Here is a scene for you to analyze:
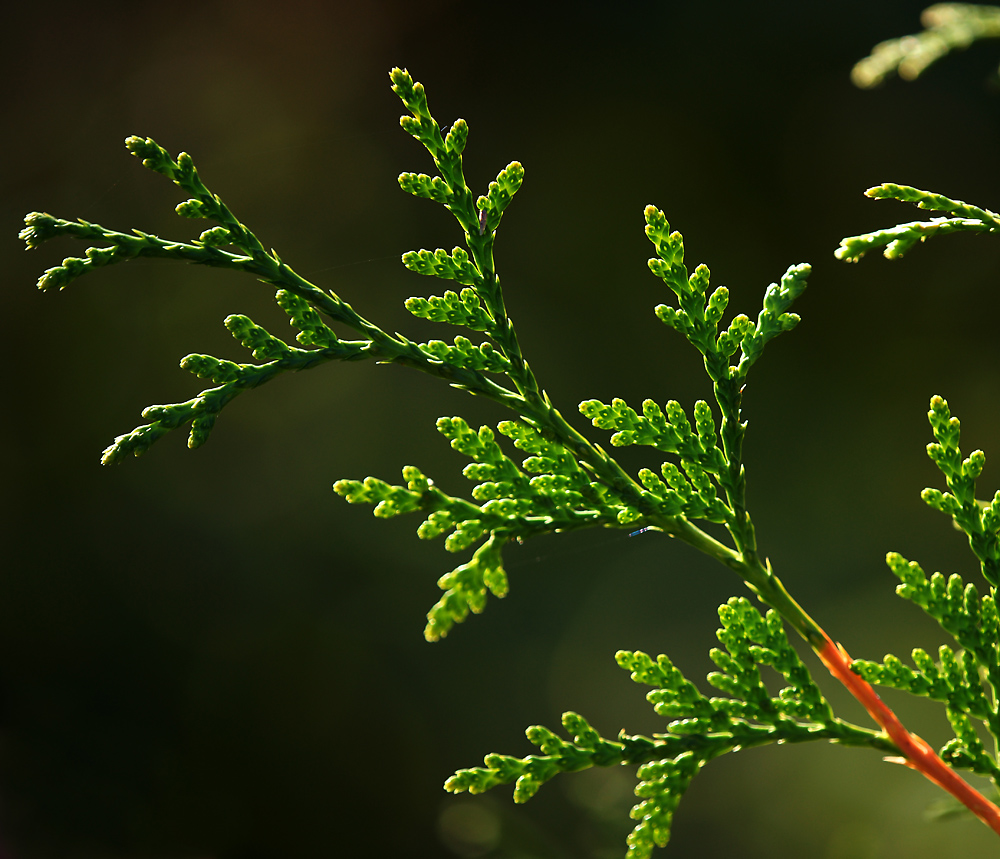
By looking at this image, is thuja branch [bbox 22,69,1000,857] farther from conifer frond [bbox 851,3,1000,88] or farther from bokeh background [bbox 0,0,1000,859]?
bokeh background [bbox 0,0,1000,859]

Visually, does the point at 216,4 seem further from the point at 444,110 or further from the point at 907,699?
the point at 907,699

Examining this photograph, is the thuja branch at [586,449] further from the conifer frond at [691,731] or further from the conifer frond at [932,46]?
the conifer frond at [932,46]

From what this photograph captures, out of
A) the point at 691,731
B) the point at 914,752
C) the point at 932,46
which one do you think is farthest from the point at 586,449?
the point at 932,46

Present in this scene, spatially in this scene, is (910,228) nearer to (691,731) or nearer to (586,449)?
(586,449)

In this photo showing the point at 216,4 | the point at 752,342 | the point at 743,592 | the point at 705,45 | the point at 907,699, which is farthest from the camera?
the point at 216,4

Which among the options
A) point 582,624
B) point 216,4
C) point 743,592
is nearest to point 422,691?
point 582,624

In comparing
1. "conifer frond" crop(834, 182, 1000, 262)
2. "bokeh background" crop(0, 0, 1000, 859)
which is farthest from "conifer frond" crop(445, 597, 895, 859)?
"bokeh background" crop(0, 0, 1000, 859)
